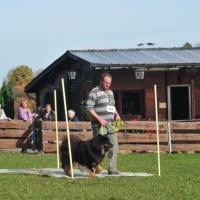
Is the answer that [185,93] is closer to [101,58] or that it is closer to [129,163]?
→ [101,58]

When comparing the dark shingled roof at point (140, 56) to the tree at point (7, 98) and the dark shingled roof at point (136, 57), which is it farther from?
the tree at point (7, 98)

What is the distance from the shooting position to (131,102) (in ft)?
89.2

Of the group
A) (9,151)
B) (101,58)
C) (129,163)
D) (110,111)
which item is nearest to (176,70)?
(101,58)

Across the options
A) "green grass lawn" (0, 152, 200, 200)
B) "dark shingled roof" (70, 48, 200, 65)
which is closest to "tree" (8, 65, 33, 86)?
"dark shingled roof" (70, 48, 200, 65)

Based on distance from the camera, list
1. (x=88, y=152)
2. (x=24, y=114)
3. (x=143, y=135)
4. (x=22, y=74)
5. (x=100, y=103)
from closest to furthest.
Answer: (x=88, y=152) < (x=100, y=103) < (x=143, y=135) < (x=24, y=114) < (x=22, y=74)

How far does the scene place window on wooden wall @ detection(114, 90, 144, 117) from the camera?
26.8 metres

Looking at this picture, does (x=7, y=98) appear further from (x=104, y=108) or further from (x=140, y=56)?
(x=104, y=108)

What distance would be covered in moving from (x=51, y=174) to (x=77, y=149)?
71 cm

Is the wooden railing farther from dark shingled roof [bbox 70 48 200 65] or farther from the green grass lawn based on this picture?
the green grass lawn

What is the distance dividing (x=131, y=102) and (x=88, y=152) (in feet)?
52.6

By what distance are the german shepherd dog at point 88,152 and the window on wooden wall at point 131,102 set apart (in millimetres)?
15092

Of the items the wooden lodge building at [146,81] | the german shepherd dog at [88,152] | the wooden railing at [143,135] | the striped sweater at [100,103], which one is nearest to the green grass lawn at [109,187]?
the german shepherd dog at [88,152]

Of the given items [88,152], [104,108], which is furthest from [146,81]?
[88,152]

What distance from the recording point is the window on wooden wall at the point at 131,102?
2683 centimetres
